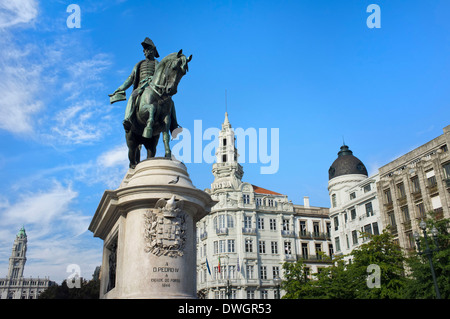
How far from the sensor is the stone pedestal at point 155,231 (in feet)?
31.0

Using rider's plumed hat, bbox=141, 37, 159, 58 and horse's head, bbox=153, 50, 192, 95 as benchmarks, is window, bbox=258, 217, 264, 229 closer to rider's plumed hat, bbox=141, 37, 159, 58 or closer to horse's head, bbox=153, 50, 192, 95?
rider's plumed hat, bbox=141, 37, 159, 58

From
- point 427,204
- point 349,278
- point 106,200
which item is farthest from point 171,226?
point 427,204

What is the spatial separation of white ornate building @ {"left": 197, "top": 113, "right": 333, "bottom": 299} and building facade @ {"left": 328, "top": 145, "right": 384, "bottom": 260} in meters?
9.93

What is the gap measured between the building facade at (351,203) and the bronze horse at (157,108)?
38113 millimetres

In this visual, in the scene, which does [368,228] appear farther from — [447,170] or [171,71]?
[171,71]

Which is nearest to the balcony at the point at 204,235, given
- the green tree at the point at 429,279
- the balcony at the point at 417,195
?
the balcony at the point at 417,195

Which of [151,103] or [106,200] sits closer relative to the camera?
[106,200]

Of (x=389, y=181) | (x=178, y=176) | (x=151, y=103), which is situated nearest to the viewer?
(x=178, y=176)

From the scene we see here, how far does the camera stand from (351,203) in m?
51.9

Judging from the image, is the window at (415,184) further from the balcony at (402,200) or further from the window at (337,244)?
the window at (337,244)
